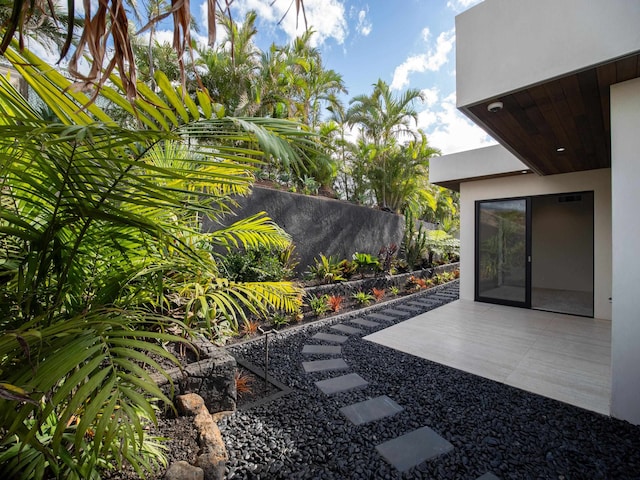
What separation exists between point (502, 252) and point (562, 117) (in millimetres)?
3787

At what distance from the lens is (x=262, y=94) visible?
349 inches

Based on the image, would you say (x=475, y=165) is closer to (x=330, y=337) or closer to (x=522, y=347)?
(x=522, y=347)

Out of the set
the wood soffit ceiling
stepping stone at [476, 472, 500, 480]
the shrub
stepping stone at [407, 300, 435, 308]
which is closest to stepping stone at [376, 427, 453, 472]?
stepping stone at [476, 472, 500, 480]

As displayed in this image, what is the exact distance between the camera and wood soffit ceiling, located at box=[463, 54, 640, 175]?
8.69 ft

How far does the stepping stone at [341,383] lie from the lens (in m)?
2.97

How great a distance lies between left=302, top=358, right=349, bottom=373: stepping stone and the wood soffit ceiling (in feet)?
10.5

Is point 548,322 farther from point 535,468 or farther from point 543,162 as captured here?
point 535,468

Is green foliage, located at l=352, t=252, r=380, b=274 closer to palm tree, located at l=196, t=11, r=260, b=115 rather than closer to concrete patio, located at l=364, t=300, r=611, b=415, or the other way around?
concrete patio, located at l=364, t=300, r=611, b=415

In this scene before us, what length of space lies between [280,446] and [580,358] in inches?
150

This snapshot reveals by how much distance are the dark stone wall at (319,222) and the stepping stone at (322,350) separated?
2.65 meters

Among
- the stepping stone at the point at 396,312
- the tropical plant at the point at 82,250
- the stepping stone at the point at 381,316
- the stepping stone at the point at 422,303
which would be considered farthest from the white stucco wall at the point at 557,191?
the tropical plant at the point at 82,250

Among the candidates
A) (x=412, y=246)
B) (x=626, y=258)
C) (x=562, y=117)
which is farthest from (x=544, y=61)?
(x=412, y=246)

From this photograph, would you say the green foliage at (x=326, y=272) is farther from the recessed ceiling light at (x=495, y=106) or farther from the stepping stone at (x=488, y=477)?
the stepping stone at (x=488, y=477)

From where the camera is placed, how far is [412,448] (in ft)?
7.02
